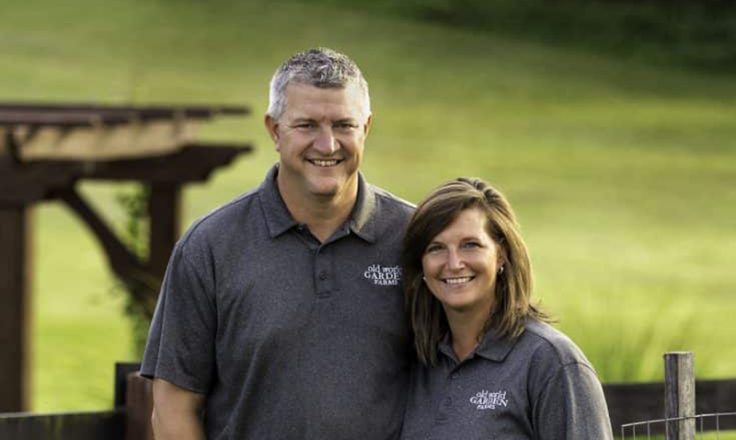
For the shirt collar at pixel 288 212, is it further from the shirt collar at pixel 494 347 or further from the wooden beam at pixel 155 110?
the wooden beam at pixel 155 110

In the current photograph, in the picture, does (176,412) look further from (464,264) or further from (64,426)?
(64,426)

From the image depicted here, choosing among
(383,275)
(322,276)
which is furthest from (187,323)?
(383,275)

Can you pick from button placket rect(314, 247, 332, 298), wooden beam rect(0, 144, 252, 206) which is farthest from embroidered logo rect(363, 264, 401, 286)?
wooden beam rect(0, 144, 252, 206)

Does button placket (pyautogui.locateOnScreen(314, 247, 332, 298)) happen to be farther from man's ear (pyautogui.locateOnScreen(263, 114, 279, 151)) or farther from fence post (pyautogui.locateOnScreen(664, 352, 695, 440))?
fence post (pyautogui.locateOnScreen(664, 352, 695, 440))

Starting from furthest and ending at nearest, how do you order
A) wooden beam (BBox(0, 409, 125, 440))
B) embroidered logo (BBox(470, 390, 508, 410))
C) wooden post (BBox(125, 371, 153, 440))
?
wooden post (BBox(125, 371, 153, 440)) → wooden beam (BBox(0, 409, 125, 440)) → embroidered logo (BBox(470, 390, 508, 410))

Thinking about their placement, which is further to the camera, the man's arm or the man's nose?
the man's arm

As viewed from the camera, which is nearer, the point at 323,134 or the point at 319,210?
the point at 323,134

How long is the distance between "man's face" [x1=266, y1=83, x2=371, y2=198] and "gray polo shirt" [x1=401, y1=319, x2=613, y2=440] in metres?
0.46

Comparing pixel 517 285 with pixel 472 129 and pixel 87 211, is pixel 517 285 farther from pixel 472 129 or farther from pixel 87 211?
pixel 472 129

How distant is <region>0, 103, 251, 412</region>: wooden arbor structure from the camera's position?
30.1 feet

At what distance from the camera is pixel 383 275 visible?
4.21 meters

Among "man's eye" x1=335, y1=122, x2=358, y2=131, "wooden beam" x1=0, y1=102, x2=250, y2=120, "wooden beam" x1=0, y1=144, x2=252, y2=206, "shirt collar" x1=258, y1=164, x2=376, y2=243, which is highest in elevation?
"wooden beam" x1=0, y1=102, x2=250, y2=120

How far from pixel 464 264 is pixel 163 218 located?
7.48m

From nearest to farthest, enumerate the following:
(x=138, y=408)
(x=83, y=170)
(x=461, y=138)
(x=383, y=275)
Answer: (x=383, y=275) → (x=138, y=408) → (x=83, y=170) → (x=461, y=138)
